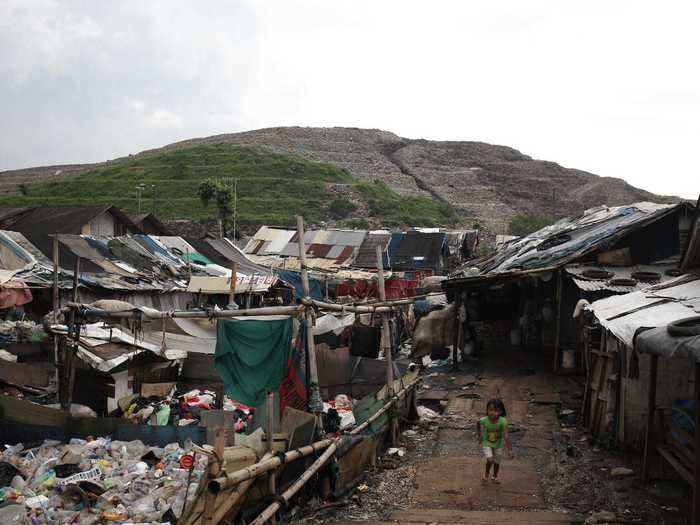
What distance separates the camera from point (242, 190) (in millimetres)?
54375

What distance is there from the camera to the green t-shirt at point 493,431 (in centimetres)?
789

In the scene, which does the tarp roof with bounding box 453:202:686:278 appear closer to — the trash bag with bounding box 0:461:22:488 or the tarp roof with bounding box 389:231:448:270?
the trash bag with bounding box 0:461:22:488

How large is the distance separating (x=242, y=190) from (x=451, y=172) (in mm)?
32484

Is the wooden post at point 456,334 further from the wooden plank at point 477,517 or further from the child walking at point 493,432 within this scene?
the wooden plank at point 477,517

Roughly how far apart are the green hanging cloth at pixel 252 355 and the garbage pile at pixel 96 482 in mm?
1746

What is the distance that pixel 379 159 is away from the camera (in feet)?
273

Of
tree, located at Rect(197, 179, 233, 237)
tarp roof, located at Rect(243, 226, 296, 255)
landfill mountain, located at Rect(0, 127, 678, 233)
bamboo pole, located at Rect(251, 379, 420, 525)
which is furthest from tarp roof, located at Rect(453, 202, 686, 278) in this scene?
landfill mountain, located at Rect(0, 127, 678, 233)

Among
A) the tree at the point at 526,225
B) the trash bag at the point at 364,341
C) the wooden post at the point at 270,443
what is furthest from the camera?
the tree at the point at 526,225

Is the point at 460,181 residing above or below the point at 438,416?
above

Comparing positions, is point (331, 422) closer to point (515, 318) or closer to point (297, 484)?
point (297, 484)

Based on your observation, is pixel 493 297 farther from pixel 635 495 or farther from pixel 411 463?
pixel 635 495

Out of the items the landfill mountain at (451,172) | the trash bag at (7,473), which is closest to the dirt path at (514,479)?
the trash bag at (7,473)

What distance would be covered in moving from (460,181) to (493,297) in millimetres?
61084

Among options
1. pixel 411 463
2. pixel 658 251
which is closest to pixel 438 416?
pixel 411 463
